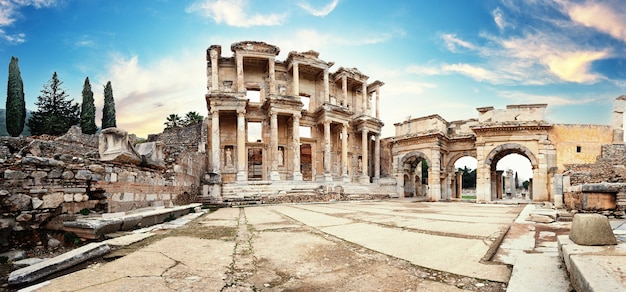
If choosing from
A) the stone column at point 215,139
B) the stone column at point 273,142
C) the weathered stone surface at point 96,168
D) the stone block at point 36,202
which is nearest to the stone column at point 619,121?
the stone column at point 273,142

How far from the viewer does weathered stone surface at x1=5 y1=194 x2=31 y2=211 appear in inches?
167

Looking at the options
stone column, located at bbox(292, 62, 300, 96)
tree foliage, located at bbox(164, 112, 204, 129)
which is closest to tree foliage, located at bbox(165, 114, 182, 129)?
tree foliage, located at bbox(164, 112, 204, 129)

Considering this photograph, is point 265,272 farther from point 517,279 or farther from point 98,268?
point 517,279

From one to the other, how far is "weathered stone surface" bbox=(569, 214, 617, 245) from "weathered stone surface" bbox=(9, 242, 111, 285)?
4852 millimetres

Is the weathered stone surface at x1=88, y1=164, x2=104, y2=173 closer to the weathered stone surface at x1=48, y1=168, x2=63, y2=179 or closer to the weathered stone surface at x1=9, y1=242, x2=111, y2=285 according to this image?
the weathered stone surface at x1=48, y1=168, x2=63, y2=179

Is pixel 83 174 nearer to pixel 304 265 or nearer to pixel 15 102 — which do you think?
pixel 304 265

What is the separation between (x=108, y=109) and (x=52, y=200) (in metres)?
39.0

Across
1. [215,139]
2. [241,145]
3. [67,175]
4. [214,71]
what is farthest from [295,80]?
[67,175]

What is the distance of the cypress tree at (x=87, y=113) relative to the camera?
34.8 meters

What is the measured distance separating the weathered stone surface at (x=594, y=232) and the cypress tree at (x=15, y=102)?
144ft

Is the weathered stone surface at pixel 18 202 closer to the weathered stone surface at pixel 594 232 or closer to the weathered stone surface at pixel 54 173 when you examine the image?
the weathered stone surface at pixel 54 173

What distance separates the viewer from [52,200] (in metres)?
4.79

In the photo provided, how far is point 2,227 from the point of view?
409 cm

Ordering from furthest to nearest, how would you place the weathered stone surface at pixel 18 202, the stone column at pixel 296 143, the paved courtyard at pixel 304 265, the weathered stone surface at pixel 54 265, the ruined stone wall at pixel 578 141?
the stone column at pixel 296 143 < the ruined stone wall at pixel 578 141 < the weathered stone surface at pixel 18 202 < the weathered stone surface at pixel 54 265 < the paved courtyard at pixel 304 265
